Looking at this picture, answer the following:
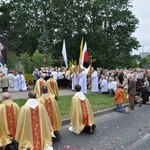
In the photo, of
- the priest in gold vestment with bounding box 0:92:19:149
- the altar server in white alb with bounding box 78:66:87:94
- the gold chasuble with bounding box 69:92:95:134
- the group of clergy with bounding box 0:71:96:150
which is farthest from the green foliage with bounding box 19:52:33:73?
→ the priest in gold vestment with bounding box 0:92:19:149

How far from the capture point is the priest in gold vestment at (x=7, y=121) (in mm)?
7418

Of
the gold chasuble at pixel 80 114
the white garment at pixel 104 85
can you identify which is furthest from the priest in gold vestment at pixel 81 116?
the white garment at pixel 104 85

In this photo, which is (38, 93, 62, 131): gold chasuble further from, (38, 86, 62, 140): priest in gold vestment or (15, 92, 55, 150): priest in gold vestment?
(15, 92, 55, 150): priest in gold vestment

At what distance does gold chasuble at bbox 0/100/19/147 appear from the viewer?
7.44 metres

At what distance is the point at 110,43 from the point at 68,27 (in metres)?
6.53

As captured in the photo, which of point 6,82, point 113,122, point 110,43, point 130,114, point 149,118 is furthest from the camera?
point 110,43

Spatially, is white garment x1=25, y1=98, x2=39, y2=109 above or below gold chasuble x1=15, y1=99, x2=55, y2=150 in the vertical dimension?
above

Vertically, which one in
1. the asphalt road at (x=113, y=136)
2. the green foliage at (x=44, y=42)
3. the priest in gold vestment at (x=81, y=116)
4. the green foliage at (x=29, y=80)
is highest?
the green foliage at (x=44, y=42)

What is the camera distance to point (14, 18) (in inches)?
1860

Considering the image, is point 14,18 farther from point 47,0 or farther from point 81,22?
point 81,22

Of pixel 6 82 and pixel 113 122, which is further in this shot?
pixel 6 82

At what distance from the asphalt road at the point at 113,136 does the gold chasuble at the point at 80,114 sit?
0.26m

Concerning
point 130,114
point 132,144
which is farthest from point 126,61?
point 132,144

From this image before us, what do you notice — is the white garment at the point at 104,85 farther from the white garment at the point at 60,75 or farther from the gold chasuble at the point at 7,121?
the gold chasuble at the point at 7,121
